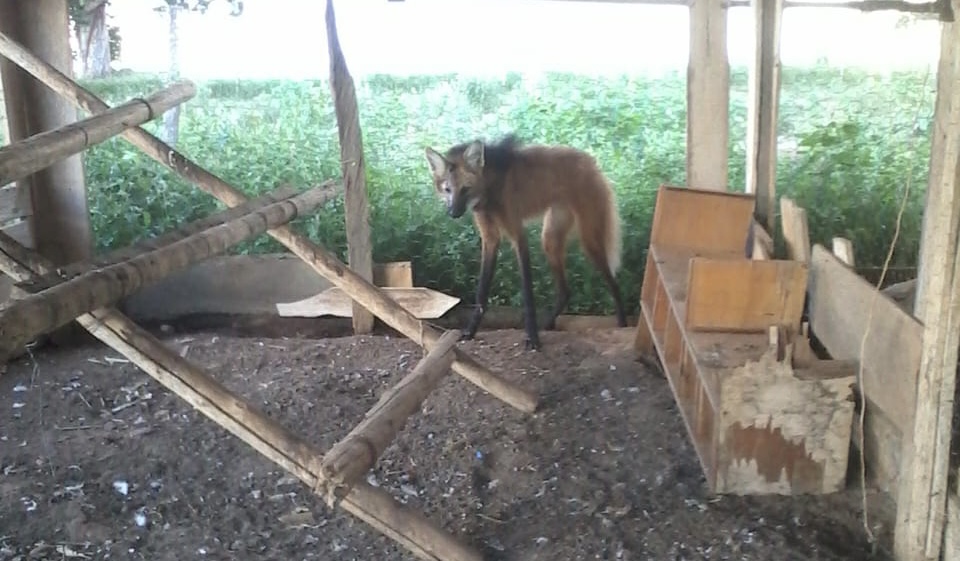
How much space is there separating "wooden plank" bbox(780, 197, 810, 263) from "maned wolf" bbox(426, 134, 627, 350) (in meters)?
1.26

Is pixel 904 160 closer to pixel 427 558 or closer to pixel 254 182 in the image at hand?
pixel 254 182

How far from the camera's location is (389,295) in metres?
4.97

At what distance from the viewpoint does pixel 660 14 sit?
507cm

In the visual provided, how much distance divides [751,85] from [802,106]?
171 centimetres

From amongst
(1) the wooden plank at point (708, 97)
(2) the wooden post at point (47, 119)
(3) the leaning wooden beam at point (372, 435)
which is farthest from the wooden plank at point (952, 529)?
(2) the wooden post at point (47, 119)

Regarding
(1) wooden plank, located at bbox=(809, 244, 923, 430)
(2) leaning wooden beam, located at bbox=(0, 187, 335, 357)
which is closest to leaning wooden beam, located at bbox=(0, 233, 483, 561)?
(2) leaning wooden beam, located at bbox=(0, 187, 335, 357)

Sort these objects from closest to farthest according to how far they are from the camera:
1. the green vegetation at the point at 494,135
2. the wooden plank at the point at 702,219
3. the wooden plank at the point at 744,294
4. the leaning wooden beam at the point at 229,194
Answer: the wooden plank at the point at 744,294
the leaning wooden beam at the point at 229,194
the wooden plank at the point at 702,219
the green vegetation at the point at 494,135

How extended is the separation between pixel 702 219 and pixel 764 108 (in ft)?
1.91

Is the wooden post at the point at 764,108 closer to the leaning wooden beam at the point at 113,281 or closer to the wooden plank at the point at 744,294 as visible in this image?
the wooden plank at the point at 744,294

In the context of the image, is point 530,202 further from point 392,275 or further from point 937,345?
point 937,345

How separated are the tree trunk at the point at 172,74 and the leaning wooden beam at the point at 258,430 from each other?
3289mm

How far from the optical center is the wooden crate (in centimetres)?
Result: 293

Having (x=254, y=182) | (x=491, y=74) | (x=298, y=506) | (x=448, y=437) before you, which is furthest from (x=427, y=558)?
(x=491, y=74)

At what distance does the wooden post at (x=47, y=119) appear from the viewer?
4668 millimetres
